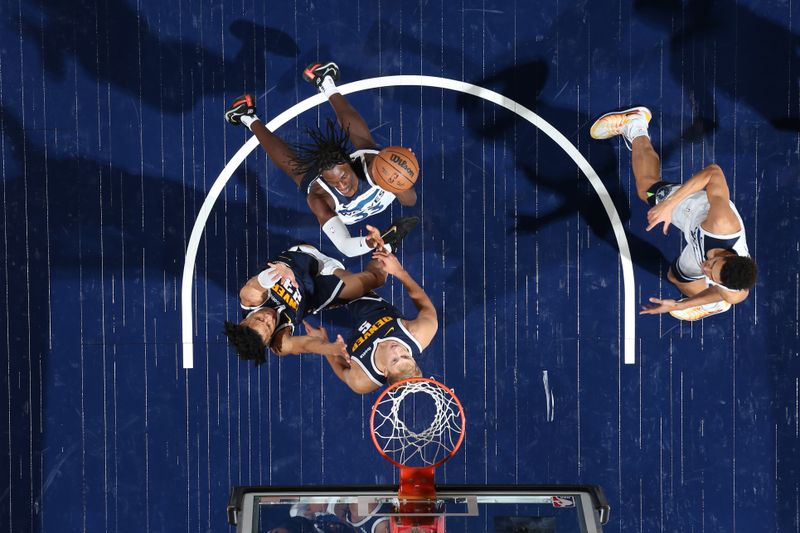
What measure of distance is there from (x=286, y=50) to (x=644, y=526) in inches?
233

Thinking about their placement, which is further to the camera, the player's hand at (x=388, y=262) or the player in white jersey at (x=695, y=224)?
the player's hand at (x=388, y=262)

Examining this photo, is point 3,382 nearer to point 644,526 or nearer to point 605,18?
point 644,526

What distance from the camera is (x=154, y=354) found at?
693 centimetres

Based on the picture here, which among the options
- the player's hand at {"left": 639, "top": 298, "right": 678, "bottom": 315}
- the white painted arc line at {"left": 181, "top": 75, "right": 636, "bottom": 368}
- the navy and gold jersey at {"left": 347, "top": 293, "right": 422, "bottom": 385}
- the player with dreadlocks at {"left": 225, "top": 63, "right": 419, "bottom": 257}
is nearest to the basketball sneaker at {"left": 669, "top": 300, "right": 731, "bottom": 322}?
the player's hand at {"left": 639, "top": 298, "right": 678, "bottom": 315}

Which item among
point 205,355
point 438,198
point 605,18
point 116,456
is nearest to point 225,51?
point 438,198

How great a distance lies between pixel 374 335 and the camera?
606 cm

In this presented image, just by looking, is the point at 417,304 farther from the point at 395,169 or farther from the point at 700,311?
the point at 700,311

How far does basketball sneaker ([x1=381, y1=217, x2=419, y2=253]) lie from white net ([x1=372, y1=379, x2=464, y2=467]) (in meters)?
1.38

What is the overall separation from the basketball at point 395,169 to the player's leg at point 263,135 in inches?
35.0

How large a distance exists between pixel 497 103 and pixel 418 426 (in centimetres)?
326

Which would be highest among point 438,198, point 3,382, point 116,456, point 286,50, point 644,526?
point 286,50

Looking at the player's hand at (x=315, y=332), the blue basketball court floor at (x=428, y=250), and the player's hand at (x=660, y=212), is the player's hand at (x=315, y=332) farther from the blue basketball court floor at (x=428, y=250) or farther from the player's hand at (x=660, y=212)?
the player's hand at (x=660, y=212)

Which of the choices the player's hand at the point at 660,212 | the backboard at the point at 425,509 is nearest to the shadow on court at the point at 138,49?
the player's hand at the point at 660,212

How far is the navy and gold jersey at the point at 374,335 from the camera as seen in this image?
6.02 metres
